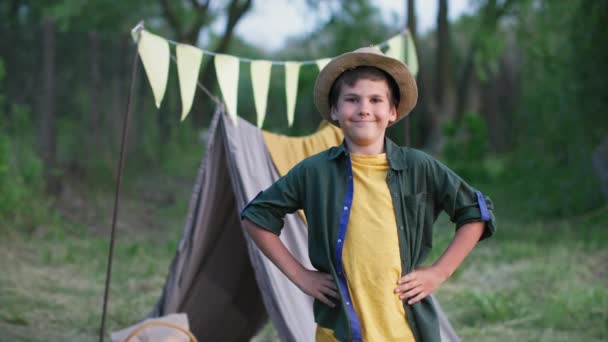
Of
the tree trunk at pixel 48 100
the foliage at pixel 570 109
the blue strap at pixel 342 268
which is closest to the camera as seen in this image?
the blue strap at pixel 342 268

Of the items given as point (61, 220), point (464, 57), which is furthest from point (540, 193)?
point (464, 57)

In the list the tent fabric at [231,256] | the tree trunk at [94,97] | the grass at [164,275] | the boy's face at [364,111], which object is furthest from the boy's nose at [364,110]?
the tree trunk at [94,97]

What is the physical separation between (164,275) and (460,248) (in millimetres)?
3953

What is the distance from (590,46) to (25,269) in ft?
18.4

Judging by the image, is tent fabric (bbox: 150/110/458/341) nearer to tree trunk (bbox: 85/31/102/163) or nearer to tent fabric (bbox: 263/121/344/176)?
tent fabric (bbox: 263/121/344/176)

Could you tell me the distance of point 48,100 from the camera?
26.5 feet

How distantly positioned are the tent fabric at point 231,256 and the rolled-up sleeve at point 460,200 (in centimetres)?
122

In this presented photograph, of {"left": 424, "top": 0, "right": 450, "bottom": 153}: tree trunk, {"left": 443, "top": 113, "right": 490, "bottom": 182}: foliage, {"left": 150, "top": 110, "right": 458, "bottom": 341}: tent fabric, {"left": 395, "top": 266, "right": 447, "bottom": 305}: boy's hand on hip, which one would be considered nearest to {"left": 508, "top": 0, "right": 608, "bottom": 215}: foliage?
{"left": 443, "top": 113, "right": 490, "bottom": 182}: foliage

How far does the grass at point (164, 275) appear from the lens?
14.8ft

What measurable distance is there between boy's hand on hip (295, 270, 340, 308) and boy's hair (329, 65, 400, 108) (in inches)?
20.2

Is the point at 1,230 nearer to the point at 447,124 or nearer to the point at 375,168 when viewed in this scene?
the point at 375,168

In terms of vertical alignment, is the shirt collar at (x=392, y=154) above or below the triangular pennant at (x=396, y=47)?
below

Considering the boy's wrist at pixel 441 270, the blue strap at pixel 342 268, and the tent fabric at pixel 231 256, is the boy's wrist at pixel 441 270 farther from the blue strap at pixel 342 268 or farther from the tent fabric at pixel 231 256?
the tent fabric at pixel 231 256

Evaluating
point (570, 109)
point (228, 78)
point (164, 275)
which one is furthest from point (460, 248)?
point (570, 109)
